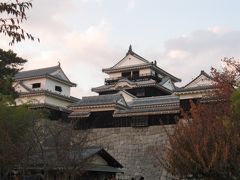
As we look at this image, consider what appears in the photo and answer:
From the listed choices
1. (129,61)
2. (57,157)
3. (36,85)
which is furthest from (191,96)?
(36,85)

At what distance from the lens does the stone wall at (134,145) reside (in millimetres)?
29206

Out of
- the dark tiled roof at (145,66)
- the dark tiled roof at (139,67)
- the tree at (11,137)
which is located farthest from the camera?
the dark tiled roof at (139,67)

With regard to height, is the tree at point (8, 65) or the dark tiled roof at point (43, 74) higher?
the dark tiled roof at point (43, 74)

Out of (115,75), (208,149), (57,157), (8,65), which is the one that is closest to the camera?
(208,149)

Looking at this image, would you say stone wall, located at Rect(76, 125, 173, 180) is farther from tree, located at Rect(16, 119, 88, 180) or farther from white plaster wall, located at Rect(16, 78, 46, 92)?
tree, located at Rect(16, 119, 88, 180)

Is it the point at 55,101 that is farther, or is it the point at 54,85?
the point at 54,85

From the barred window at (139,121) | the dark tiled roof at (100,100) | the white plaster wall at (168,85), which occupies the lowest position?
the barred window at (139,121)

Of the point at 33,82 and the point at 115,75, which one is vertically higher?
the point at 115,75

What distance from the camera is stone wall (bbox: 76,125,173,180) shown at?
2921 centimetres

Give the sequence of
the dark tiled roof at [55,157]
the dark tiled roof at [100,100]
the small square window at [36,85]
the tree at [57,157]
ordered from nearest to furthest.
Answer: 1. the tree at [57,157]
2. the dark tiled roof at [55,157]
3. the dark tiled roof at [100,100]
4. the small square window at [36,85]

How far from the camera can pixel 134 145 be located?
30453 mm

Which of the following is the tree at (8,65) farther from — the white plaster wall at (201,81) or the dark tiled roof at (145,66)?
the dark tiled roof at (145,66)

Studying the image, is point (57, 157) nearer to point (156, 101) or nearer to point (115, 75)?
point (156, 101)

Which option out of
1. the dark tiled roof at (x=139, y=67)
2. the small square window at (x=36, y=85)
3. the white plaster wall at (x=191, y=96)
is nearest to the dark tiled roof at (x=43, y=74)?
the small square window at (x=36, y=85)
